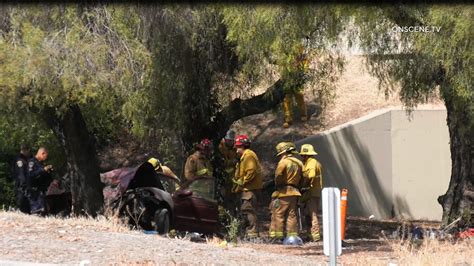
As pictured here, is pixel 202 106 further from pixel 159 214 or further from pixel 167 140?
pixel 159 214

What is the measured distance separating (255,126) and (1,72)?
13228 millimetres

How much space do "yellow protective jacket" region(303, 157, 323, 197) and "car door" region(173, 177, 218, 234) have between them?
5.85 feet

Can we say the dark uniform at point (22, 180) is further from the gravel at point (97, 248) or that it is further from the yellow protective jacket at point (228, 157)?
the gravel at point (97, 248)

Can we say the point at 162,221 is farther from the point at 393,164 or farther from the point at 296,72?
the point at 393,164

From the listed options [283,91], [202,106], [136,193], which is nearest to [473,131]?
[283,91]

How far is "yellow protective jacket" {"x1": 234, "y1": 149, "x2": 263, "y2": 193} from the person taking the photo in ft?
55.0

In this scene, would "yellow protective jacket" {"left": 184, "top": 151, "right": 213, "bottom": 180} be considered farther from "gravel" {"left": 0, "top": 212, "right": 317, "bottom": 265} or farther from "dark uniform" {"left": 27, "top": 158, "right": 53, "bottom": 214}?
"gravel" {"left": 0, "top": 212, "right": 317, "bottom": 265}

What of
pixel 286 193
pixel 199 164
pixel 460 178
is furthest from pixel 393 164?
pixel 199 164

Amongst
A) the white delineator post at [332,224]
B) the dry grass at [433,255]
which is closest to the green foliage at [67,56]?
the dry grass at [433,255]

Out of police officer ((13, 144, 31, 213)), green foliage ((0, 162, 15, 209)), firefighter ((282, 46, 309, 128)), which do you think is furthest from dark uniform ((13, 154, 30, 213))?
firefighter ((282, 46, 309, 128))

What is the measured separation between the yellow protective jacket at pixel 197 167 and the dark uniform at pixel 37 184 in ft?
8.22

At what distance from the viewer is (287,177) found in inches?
635

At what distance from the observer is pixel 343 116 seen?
85.9 feet

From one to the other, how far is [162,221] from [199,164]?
6.48 feet
